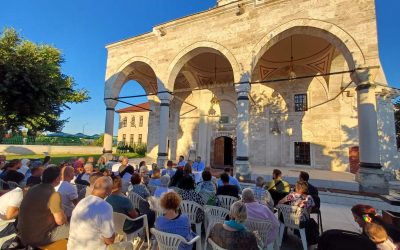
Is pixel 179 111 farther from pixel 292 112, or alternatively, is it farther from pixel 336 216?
pixel 336 216

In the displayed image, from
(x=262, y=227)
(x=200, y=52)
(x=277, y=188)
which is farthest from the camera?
(x=200, y=52)

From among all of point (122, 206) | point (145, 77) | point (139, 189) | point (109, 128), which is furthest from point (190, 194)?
point (145, 77)

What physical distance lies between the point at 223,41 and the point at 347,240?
902 cm

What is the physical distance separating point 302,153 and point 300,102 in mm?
3085

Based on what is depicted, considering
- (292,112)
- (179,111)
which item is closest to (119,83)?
(179,111)

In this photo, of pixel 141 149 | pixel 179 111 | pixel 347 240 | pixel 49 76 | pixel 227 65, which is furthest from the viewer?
pixel 141 149

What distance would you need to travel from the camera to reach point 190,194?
3.69 metres

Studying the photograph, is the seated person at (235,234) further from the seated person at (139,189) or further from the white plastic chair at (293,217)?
the seated person at (139,189)

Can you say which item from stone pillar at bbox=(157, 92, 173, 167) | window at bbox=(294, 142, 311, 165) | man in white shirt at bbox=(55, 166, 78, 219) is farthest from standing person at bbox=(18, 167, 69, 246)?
window at bbox=(294, 142, 311, 165)

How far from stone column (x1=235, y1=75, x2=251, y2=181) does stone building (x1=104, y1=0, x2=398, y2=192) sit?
1.6 inches

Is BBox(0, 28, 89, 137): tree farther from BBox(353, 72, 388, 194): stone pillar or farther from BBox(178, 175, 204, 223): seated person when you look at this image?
BBox(353, 72, 388, 194): stone pillar

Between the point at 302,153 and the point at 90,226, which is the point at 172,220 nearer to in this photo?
the point at 90,226

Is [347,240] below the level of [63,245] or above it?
above

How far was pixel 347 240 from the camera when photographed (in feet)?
6.48
